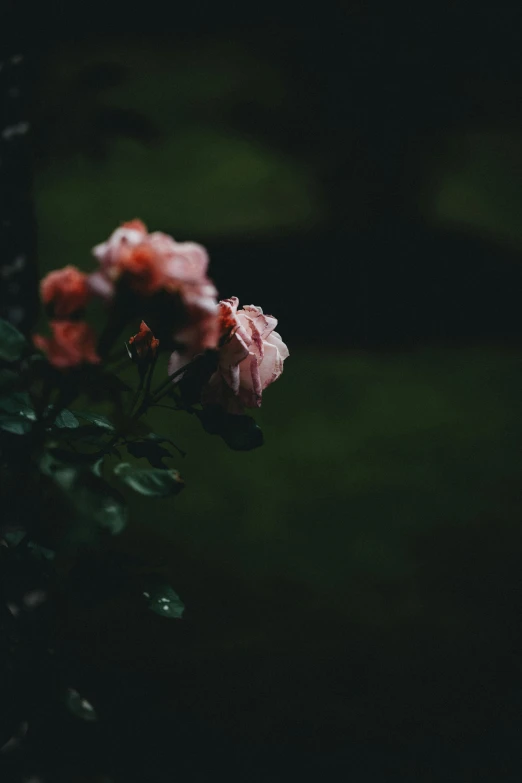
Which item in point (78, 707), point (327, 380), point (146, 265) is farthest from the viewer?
point (327, 380)

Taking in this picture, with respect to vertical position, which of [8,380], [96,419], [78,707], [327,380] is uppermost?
[8,380]

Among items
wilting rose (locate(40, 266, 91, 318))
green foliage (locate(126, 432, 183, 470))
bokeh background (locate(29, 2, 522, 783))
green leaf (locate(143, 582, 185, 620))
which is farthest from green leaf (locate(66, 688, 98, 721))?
bokeh background (locate(29, 2, 522, 783))

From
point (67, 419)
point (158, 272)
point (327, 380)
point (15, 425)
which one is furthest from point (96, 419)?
point (327, 380)

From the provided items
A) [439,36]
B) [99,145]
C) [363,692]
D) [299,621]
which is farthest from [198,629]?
[439,36]

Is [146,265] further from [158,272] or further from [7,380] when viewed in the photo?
[7,380]

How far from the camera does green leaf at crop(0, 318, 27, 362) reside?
546 millimetres

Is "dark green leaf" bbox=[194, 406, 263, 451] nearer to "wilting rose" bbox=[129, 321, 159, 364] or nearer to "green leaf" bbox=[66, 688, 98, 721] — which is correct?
"wilting rose" bbox=[129, 321, 159, 364]

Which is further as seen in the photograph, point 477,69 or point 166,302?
point 477,69

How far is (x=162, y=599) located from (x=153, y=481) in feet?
0.40

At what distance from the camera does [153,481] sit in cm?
55

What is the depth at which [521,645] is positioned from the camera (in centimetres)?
203

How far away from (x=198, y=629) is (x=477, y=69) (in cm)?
351

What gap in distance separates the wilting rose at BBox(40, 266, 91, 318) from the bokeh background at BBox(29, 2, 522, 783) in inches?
54.3

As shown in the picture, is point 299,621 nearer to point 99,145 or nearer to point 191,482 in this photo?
point 191,482
